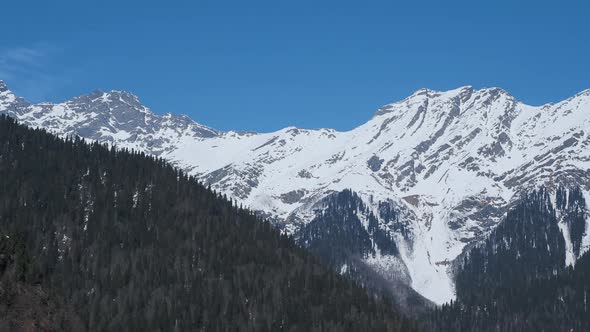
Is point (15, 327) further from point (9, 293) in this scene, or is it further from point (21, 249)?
point (21, 249)

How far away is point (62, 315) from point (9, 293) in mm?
13248

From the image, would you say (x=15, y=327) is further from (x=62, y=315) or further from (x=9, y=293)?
(x=62, y=315)

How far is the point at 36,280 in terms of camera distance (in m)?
154

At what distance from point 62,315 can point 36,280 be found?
699 centimetres

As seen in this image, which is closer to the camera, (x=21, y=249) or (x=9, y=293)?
(x=9, y=293)

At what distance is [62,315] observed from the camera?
6107 inches

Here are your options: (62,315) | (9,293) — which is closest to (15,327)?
(9,293)

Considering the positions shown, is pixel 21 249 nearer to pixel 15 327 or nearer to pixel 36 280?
pixel 36 280

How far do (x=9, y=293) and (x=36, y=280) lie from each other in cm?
1012

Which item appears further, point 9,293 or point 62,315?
point 62,315

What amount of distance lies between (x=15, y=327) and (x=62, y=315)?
52.3 feet

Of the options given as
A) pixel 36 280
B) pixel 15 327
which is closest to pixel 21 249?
pixel 36 280

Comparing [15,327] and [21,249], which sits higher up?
[21,249]
